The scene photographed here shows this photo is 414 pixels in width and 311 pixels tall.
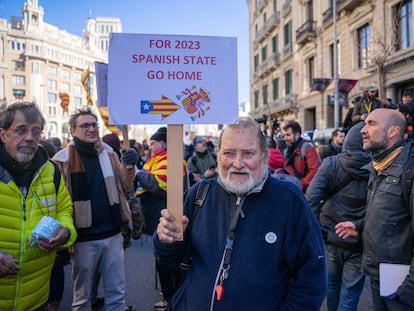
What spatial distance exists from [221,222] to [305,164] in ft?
12.2

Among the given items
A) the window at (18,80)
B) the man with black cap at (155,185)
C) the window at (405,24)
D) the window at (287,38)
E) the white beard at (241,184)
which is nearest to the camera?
the white beard at (241,184)

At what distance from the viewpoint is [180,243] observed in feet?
6.20

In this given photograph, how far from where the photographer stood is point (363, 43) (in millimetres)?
19516

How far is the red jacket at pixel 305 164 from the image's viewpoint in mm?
5202

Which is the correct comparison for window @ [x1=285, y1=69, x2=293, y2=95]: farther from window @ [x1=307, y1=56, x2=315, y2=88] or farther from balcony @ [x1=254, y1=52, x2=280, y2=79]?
window @ [x1=307, y1=56, x2=315, y2=88]

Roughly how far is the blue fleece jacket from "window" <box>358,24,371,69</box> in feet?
62.6

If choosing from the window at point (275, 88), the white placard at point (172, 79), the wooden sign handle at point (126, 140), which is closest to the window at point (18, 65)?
the window at point (275, 88)

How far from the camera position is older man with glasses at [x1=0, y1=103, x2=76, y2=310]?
7.86 ft

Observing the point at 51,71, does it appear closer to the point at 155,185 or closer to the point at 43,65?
the point at 43,65

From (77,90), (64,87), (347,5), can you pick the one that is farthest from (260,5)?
(77,90)

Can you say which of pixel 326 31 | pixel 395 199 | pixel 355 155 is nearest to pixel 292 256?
pixel 395 199

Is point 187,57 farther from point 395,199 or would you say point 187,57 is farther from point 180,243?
point 395,199

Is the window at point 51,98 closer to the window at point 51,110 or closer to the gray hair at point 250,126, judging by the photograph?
the window at point 51,110

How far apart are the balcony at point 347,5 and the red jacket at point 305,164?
56.6ft
